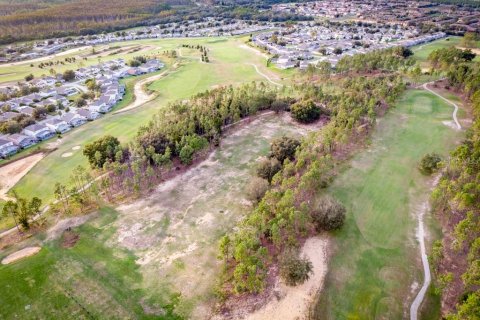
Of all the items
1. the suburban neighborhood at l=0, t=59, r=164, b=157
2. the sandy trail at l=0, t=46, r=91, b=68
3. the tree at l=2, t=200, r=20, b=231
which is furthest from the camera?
the sandy trail at l=0, t=46, r=91, b=68

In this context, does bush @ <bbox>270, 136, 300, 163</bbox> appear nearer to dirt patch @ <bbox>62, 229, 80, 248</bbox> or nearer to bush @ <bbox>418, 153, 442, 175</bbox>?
bush @ <bbox>418, 153, 442, 175</bbox>

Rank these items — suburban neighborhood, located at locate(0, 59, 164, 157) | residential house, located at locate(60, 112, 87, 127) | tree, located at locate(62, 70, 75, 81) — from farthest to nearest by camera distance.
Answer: tree, located at locate(62, 70, 75, 81)
residential house, located at locate(60, 112, 87, 127)
suburban neighborhood, located at locate(0, 59, 164, 157)

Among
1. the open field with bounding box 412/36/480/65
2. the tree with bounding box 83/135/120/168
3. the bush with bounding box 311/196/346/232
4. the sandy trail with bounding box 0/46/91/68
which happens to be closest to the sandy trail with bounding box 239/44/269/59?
the open field with bounding box 412/36/480/65

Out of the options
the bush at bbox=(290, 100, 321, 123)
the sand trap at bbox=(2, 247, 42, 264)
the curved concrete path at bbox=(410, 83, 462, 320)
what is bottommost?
the curved concrete path at bbox=(410, 83, 462, 320)

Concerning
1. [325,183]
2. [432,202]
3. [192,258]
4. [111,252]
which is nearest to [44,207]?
[111,252]

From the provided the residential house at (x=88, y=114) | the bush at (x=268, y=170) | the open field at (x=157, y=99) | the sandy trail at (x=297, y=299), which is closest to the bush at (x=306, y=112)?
the bush at (x=268, y=170)

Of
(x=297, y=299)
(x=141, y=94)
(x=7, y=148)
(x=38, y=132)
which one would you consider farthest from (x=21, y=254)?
(x=141, y=94)

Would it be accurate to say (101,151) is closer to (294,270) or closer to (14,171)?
(14,171)
